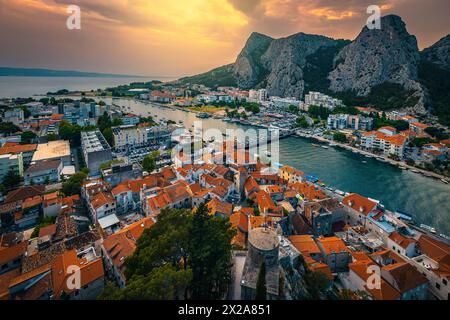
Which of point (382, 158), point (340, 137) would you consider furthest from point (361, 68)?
point (382, 158)

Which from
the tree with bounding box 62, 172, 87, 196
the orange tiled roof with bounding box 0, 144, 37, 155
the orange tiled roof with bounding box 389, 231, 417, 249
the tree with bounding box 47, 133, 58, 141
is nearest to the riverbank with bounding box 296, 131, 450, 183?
the orange tiled roof with bounding box 389, 231, 417, 249

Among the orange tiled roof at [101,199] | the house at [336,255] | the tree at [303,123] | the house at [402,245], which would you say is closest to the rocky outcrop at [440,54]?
the tree at [303,123]

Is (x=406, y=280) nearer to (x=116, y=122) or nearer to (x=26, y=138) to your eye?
(x=26, y=138)

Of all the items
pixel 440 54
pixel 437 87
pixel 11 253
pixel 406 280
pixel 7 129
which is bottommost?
pixel 406 280

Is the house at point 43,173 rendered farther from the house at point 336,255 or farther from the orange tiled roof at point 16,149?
the house at point 336,255
